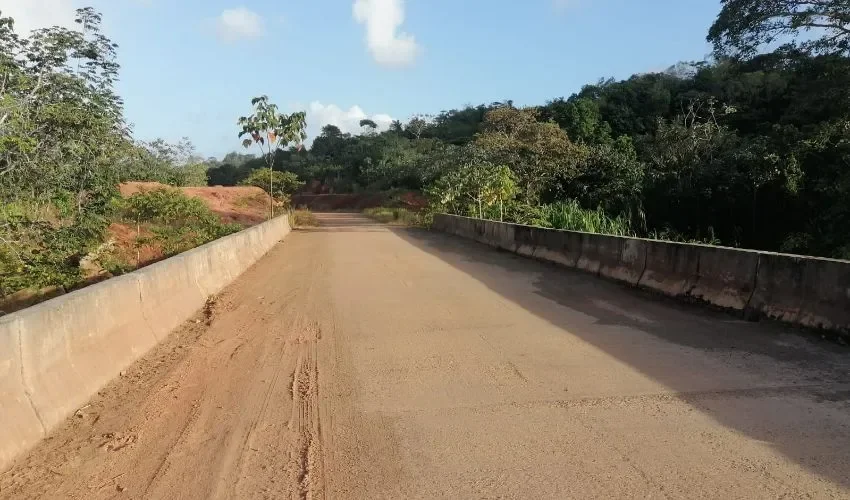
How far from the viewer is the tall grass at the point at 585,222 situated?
58.4 feet

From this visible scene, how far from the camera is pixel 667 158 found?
25.0 m

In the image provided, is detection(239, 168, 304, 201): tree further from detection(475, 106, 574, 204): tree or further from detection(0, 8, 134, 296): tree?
detection(0, 8, 134, 296): tree

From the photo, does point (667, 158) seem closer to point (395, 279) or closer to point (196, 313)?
point (395, 279)

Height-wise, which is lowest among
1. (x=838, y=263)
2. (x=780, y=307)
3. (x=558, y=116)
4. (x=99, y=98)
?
(x=780, y=307)

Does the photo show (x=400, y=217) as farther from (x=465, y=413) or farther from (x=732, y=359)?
(x=465, y=413)

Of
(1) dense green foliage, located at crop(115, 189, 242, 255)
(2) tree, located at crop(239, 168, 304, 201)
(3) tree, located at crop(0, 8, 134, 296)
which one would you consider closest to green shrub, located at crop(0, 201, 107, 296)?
(3) tree, located at crop(0, 8, 134, 296)

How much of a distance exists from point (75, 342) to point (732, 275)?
7740mm

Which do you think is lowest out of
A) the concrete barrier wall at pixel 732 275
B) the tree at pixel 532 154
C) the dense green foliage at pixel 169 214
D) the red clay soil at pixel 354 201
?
the red clay soil at pixel 354 201

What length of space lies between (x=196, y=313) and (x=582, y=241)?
811 centimetres

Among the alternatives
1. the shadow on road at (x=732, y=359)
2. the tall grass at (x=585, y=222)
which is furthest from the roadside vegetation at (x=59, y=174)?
the tall grass at (x=585, y=222)

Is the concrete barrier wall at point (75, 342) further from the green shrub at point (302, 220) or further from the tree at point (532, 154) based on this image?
the green shrub at point (302, 220)

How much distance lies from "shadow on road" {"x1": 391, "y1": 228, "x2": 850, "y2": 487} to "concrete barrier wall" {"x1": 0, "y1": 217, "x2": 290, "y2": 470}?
4762 mm

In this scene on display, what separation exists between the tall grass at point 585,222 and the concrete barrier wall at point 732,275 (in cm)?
370

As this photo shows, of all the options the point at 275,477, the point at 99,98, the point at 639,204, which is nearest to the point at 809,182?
the point at 639,204
